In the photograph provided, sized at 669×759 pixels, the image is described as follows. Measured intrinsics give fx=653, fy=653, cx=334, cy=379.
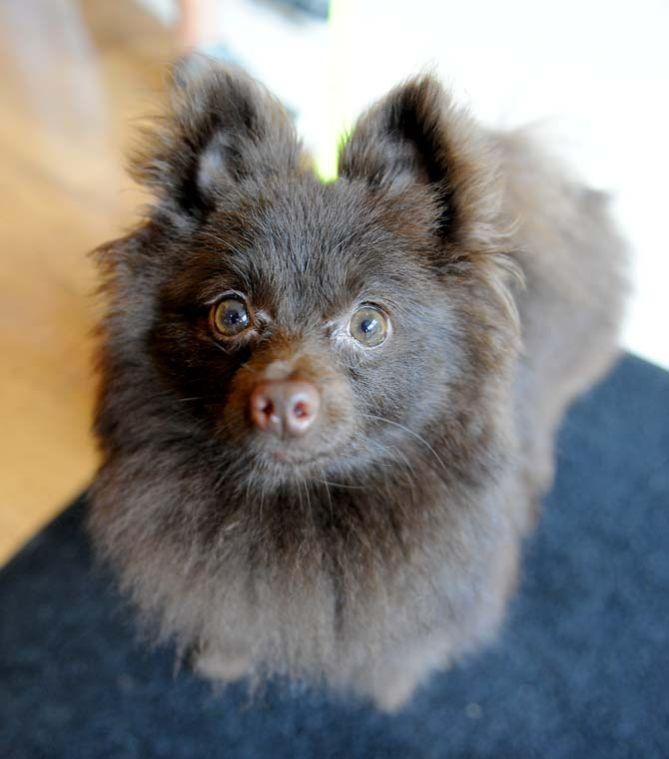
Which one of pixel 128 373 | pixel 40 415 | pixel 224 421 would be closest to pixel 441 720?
pixel 224 421

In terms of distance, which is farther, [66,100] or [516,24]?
[66,100]

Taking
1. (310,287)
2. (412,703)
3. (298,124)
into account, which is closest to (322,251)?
(310,287)

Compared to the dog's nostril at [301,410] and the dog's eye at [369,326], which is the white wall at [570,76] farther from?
the dog's nostril at [301,410]

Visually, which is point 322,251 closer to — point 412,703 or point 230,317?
point 230,317

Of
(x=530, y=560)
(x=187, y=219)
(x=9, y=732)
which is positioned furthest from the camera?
(x=530, y=560)

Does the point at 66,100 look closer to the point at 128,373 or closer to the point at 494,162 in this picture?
the point at 128,373

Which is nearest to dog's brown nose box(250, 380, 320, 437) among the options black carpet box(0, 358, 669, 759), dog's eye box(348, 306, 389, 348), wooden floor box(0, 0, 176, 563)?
dog's eye box(348, 306, 389, 348)

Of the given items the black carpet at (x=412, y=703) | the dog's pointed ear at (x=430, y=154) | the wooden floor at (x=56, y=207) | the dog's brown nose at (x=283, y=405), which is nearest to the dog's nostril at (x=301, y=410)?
the dog's brown nose at (x=283, y=405)
